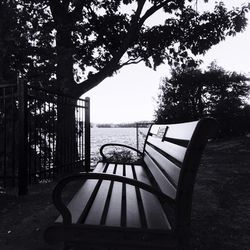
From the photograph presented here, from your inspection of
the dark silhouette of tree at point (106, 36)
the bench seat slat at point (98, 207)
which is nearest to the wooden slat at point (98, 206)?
the bench seat slat at point (98, 207)

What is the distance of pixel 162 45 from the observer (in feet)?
36.8

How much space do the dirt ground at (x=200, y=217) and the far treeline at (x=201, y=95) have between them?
16.6 m

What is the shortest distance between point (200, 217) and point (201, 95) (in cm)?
2059

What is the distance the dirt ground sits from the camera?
125 inches

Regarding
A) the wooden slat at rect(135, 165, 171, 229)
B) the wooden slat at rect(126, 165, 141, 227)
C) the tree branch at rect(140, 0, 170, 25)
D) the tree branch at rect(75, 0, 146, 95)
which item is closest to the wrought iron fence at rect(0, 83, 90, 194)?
the wooden slat at rect(126, 165, 141, 227)

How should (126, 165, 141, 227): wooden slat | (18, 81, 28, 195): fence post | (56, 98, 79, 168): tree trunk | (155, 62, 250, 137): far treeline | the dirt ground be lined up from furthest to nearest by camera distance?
(155, 62, 250, 137): far treeline → (56, 98, 79, 168): tree trunk → (18, 81, 28, 195): fence post → the dirt ground → (126, 165, 141, 227): wooden slat

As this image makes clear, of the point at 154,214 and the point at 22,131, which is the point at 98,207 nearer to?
the point at 154,214

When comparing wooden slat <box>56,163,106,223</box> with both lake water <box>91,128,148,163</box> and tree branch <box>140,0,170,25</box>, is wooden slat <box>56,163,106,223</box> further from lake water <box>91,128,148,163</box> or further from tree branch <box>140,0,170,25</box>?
lake water <box>91,128,148,163</box>

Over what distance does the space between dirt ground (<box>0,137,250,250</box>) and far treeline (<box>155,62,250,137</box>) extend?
Result: 54.5 feet

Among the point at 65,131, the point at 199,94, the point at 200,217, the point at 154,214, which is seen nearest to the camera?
the point at 154,214

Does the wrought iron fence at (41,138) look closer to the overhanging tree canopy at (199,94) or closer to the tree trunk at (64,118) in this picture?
the tree trunk at (64,118)

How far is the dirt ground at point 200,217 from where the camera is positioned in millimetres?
3164

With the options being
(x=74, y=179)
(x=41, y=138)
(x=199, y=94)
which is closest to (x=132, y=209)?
(x=74, y=179)

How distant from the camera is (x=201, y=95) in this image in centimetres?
2380
